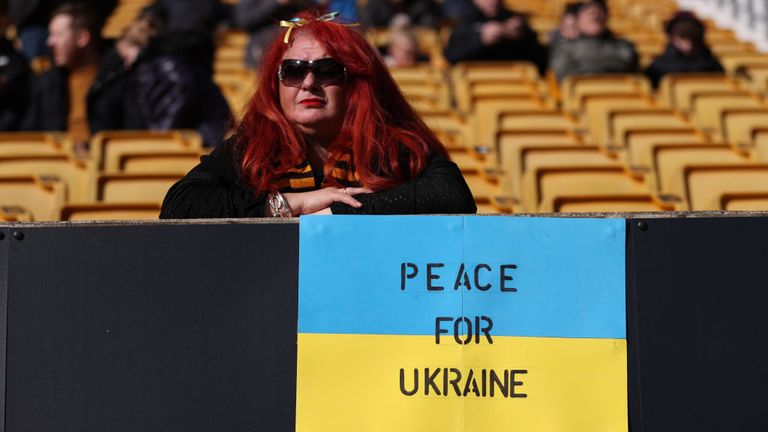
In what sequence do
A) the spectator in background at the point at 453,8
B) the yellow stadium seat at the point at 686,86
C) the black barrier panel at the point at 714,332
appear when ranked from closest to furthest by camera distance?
the black barrier panel at the point at 714,332, the yellow stadium seat at the point at 686,86, the spectator in background at the point at 453,8

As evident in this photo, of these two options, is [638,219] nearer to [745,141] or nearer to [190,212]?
[190,212]

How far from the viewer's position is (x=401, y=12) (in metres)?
11.4

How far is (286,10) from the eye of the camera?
8.84m

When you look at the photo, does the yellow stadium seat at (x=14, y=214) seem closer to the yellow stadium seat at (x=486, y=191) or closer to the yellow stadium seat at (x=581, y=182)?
the yellow stadium seat at (x=486, y=191)

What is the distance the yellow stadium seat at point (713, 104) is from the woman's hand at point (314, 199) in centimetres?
485

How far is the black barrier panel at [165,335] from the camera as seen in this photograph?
2.68 metres

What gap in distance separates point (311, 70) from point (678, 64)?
20.9 feet

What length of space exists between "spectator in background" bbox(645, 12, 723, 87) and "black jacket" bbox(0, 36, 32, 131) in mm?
4385

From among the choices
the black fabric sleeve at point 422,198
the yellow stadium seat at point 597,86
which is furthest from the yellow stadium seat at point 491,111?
the black fabric sleeve at point 422,198

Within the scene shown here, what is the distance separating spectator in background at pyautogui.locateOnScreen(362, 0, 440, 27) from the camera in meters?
11.3

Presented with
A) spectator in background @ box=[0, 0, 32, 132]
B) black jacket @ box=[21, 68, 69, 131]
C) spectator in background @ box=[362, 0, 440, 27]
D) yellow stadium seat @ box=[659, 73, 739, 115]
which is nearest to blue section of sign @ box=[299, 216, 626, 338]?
black jacket @ box=[21, 68, 69, 131]

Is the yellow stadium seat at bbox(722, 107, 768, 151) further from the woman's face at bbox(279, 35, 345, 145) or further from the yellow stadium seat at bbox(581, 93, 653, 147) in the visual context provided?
the woman's face at bbox(279, 35, 345, 145)

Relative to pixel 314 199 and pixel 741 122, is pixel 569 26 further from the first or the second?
pixel 314 199

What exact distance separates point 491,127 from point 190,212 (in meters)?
4.29
